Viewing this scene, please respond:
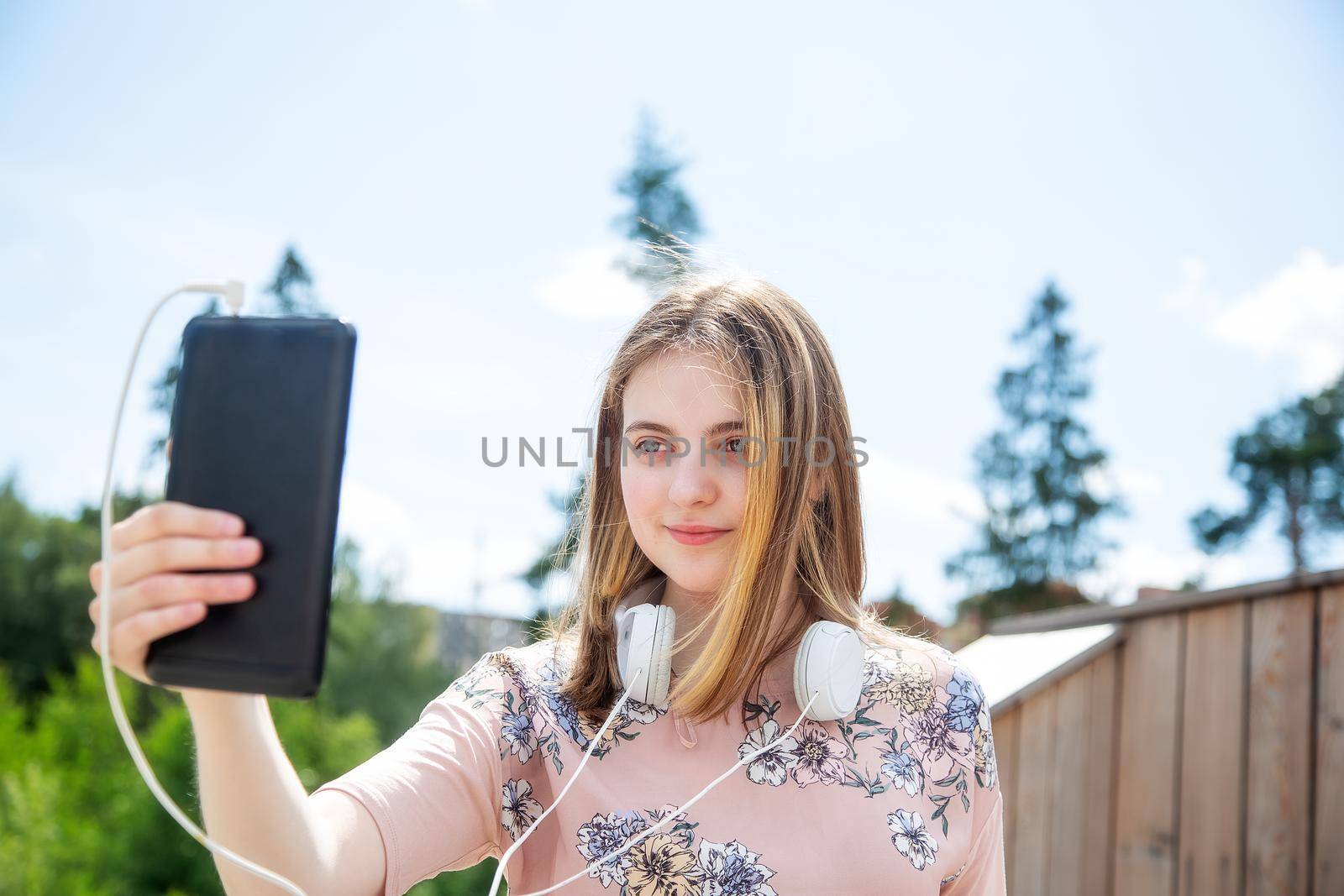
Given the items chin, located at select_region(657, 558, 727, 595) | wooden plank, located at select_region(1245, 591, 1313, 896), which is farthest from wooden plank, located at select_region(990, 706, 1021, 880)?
chin, located at select_region(657, 558, 727, 595)

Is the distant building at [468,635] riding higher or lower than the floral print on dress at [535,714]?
lower

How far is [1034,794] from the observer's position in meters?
2.12

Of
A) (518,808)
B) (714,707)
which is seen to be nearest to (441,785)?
(518,808)

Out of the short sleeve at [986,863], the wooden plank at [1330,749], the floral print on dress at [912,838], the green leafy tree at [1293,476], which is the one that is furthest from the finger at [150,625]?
the green leafy tree at [1293,476]

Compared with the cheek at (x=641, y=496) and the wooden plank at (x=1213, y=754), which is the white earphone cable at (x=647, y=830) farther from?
the wooden plank at (x=1213, y=754)

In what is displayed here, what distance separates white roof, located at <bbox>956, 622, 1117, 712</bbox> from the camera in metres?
2.05

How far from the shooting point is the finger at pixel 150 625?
29.7 inches

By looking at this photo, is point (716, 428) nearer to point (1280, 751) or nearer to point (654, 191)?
point (1280, 751)

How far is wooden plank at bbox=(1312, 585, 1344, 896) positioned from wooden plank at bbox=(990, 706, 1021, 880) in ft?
2.16

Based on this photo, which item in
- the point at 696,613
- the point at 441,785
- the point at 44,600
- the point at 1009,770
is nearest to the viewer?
the point at 441,785

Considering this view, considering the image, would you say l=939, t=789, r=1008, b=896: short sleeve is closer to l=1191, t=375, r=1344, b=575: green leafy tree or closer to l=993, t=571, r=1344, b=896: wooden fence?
l=993, t=571, r=1344, b=896: wooden fence

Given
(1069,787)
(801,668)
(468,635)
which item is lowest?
(468,635)

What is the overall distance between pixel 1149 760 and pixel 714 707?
4.33 feet

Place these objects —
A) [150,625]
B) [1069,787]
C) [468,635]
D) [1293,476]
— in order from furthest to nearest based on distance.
A: 1. [1293,476]
2. [468,635]
3. [1069,787]
4. [150,625]
